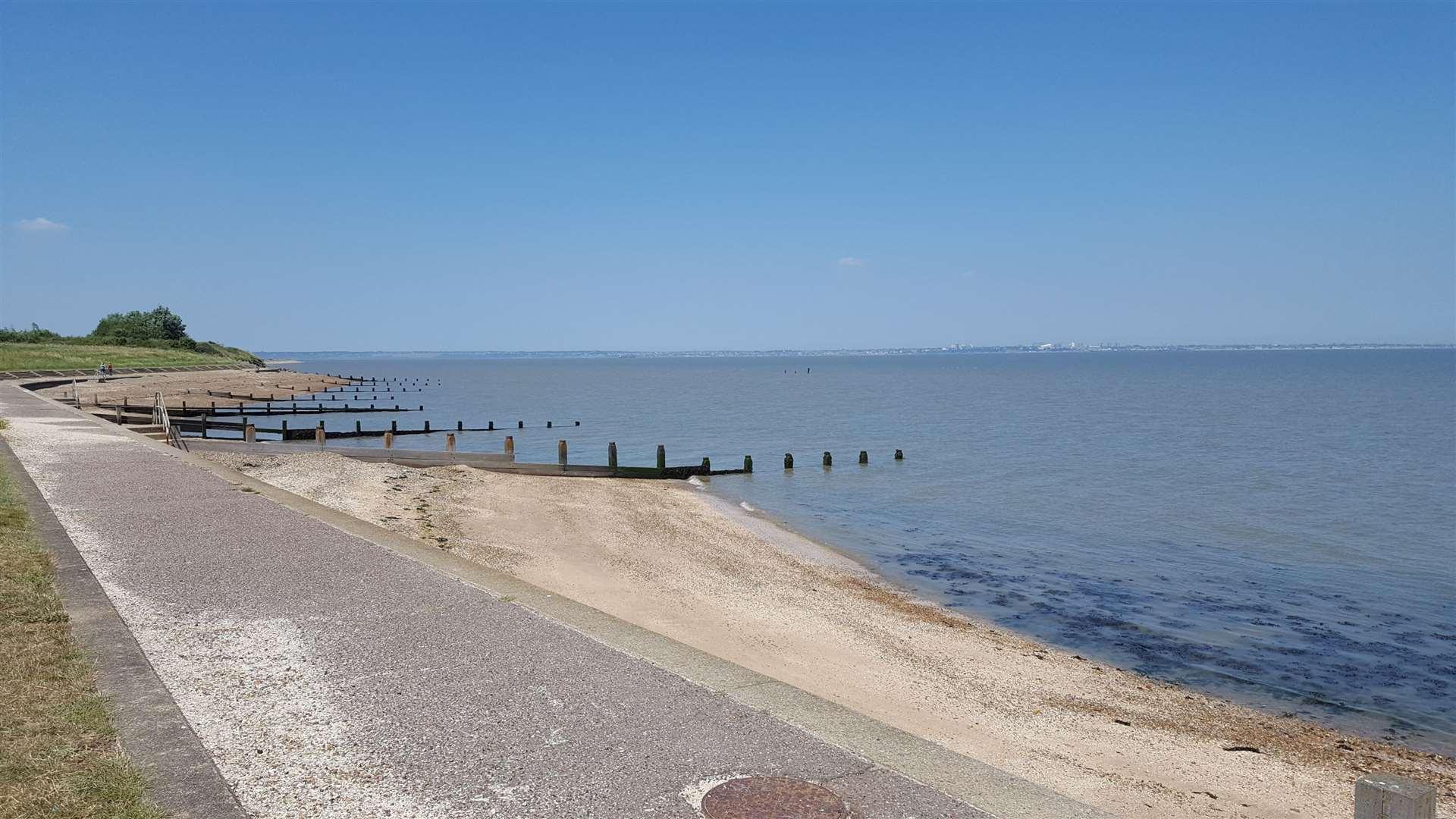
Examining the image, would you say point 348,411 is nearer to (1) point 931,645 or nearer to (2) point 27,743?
(1) point 931,645

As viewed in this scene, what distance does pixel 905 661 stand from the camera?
40.3 ft

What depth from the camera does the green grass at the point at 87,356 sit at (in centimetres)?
7175

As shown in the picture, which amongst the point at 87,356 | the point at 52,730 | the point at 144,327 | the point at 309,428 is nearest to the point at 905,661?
the point at 52,730

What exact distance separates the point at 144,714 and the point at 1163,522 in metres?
25.5

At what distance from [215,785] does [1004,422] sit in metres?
61.2

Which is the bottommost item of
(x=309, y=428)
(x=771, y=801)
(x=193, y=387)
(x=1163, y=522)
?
(x=1163, y=522)

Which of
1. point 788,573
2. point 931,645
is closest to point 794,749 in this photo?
point 931,645

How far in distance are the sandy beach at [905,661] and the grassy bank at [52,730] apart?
22.1 ft

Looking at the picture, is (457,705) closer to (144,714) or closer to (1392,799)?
(144,714)

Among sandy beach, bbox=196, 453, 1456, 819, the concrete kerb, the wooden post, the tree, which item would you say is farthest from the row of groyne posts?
the tree

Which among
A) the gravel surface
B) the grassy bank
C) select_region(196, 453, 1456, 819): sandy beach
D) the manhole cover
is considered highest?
the grassy bank

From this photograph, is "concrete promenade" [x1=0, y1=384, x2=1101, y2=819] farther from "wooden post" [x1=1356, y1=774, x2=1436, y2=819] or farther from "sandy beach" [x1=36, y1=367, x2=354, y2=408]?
"sandy beach" [x1=36, y1=367, x2=354, y2=408]

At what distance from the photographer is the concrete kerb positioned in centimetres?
A: 495

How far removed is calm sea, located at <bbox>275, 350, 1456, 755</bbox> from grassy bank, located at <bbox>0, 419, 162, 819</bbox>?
40.1 ft
